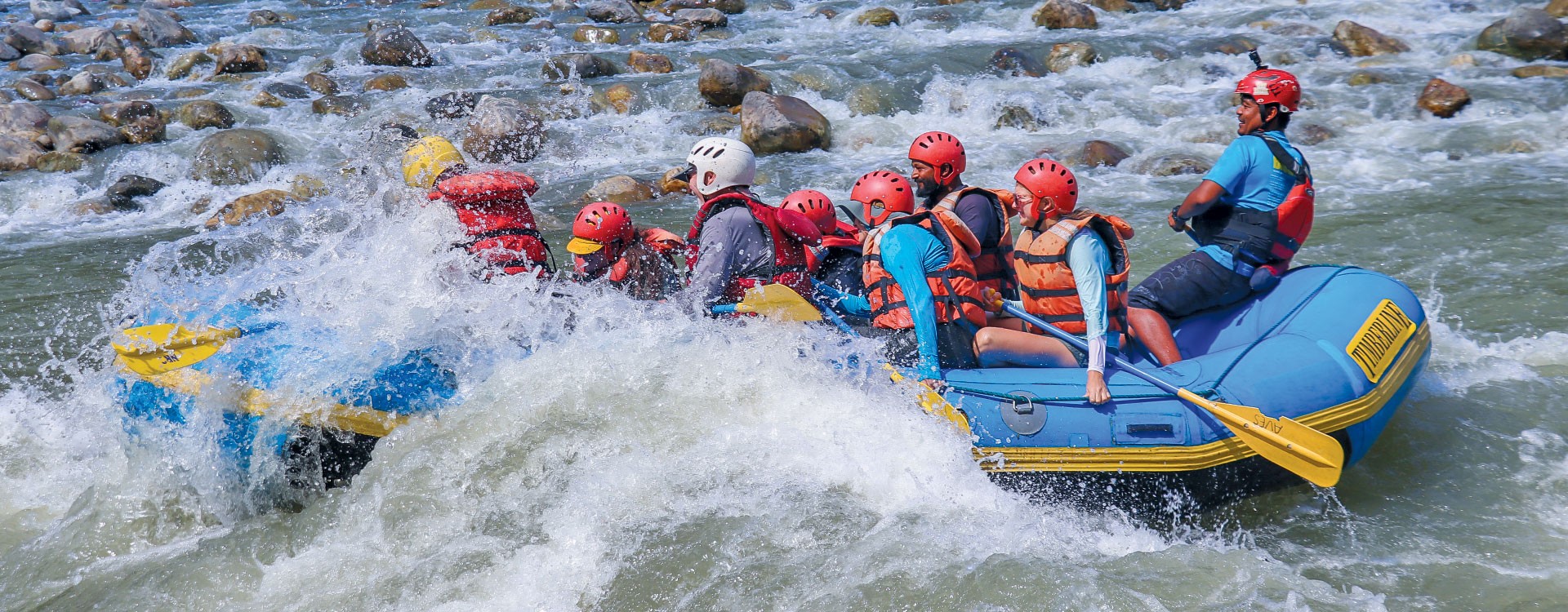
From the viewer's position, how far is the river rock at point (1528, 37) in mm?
12859

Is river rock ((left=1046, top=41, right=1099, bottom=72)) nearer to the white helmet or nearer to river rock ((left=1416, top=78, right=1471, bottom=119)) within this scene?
river rock ((left=1416, top=78, right=1471, bottom=119))

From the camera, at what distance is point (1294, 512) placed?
4586mm

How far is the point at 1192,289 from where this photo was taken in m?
4.98

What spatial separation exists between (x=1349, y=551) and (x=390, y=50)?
14.8 meters

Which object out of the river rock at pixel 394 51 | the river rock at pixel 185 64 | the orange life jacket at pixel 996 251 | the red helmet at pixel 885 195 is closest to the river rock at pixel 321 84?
the river rock at pixel 394 51

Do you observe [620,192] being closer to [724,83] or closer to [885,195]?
[724,83]

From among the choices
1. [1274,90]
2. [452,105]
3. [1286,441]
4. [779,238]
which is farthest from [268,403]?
[452,105]

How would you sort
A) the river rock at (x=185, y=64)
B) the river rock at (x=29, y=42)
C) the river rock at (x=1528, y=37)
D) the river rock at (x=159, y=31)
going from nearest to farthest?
the river rock at (x=1528, y=37), the river rock at (x=185, y=64), the river rock at (x=29, y=42), the river rock at (x=159, y=31)

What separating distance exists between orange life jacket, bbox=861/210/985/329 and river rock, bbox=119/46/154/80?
1509 centimetres

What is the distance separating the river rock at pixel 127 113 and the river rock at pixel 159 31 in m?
5.26

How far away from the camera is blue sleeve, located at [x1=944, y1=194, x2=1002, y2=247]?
4.48 metres

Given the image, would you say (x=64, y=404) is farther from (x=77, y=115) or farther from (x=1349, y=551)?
(x=77, y=115)

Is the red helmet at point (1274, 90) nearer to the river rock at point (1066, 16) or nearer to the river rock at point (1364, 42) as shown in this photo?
the river rock at point (1364, 42)

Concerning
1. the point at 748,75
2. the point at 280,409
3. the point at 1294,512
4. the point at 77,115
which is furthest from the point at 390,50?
the point at 1294,512
